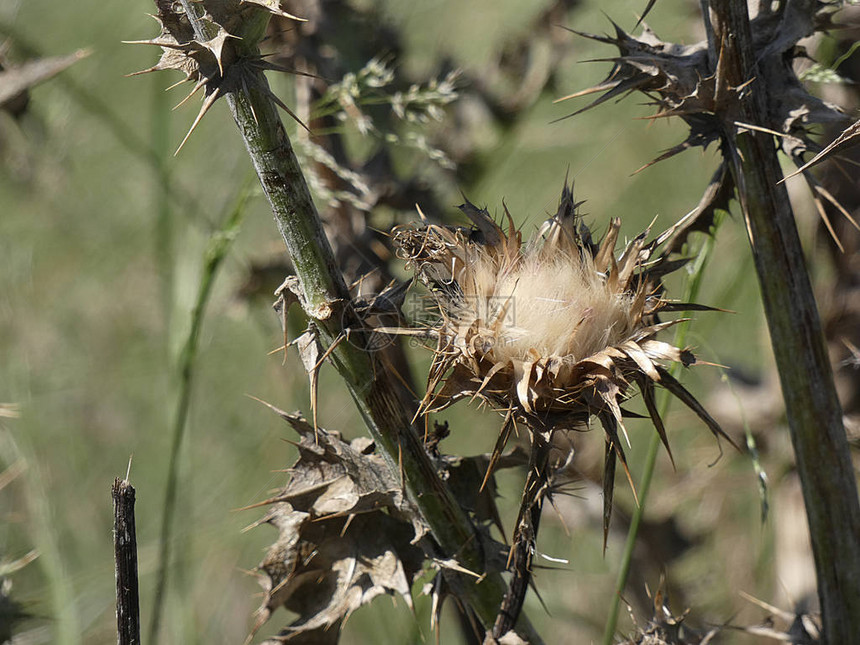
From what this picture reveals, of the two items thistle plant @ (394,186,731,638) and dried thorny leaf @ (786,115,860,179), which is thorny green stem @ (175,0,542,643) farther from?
dried thorny leaf @ (786,115,860,179)

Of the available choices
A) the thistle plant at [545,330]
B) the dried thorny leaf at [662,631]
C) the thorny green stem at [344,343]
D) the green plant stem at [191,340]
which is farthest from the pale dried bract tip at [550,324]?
the green plant stem at [191,340]

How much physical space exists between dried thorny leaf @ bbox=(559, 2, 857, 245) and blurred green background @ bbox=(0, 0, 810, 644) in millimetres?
790

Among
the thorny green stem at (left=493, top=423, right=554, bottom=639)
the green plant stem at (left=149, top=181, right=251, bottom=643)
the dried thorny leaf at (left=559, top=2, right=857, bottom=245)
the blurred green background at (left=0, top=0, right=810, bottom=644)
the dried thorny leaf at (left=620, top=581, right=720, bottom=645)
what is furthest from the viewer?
the blurred green background at (left=0, top=0, right=810, bottom=644)

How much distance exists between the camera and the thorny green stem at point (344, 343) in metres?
1.07

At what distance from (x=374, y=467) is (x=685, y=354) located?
1.70 ft

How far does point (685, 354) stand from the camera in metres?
1.07

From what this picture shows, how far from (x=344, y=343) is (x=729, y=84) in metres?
0.71

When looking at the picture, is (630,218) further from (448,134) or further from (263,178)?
(263,178)

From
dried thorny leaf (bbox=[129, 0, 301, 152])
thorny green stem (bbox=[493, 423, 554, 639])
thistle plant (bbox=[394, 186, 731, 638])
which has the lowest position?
thorny green stem (bbox=[493, 423, 554, 639])

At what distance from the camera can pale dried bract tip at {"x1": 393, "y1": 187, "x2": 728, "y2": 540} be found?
1.04 metres

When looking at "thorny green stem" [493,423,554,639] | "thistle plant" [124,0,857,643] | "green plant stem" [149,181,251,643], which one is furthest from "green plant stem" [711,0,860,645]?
"green plant stem" [149,181,251,643]

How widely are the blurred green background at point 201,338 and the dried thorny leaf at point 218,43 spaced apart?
1191mm

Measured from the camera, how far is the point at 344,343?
1153mm

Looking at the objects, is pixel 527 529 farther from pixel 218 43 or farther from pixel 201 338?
pixel 201 338
